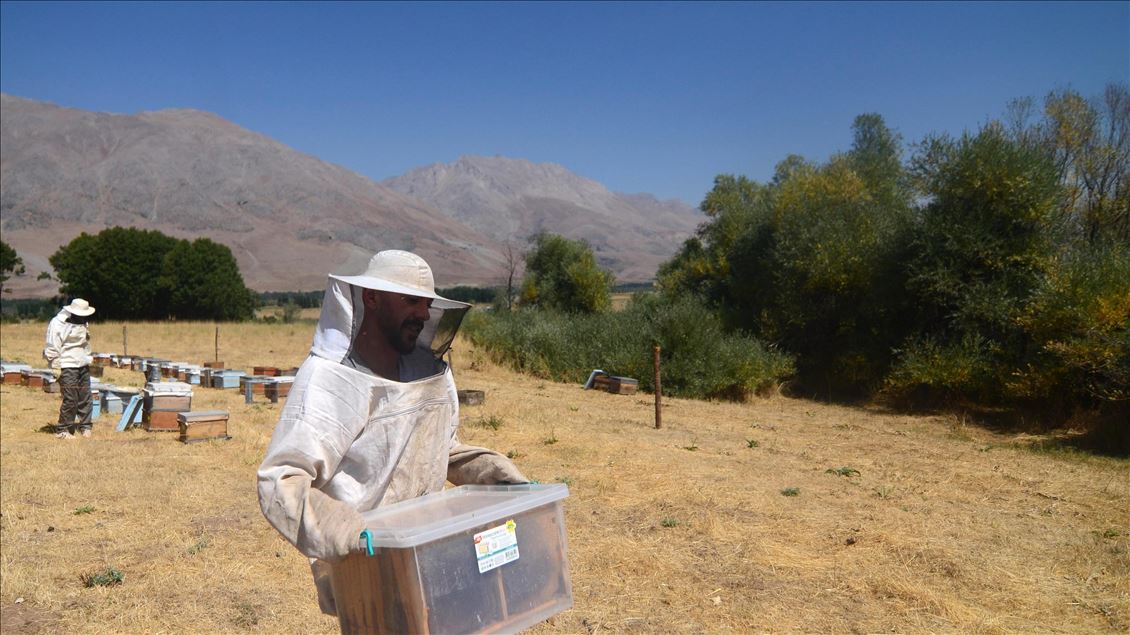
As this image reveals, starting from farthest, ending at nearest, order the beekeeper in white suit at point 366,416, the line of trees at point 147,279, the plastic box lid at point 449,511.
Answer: the line of trees at point 147,279
the beekeeper in white suit at point 366,416
the plastic box lid at point 449,511

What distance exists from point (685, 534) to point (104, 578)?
4770 mm

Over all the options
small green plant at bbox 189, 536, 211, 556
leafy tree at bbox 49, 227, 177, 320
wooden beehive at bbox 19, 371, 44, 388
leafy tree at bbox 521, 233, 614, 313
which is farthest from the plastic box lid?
leafy tree at bbox 49, 227, 177, 320

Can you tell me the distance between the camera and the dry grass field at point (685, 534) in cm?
548

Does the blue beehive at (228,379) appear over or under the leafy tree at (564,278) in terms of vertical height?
under

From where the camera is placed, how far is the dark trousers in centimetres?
1091

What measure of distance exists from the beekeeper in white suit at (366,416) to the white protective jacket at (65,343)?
9.79 meters

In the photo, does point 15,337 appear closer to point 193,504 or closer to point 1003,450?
point 193,504

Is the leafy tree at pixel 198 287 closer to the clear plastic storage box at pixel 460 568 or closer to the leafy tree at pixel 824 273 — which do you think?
the leafy tree at pixel 824 273

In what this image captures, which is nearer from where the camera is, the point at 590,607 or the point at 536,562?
the point at 536,562

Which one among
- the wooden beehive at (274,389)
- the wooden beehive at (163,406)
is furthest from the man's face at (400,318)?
the wooden beehive at (274,389)

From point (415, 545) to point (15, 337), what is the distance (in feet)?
124

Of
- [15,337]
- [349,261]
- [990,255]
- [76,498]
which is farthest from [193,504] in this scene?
[15,337]

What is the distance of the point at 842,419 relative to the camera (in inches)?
651

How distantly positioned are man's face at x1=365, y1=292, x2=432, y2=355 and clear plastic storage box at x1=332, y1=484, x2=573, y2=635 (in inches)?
20.5
